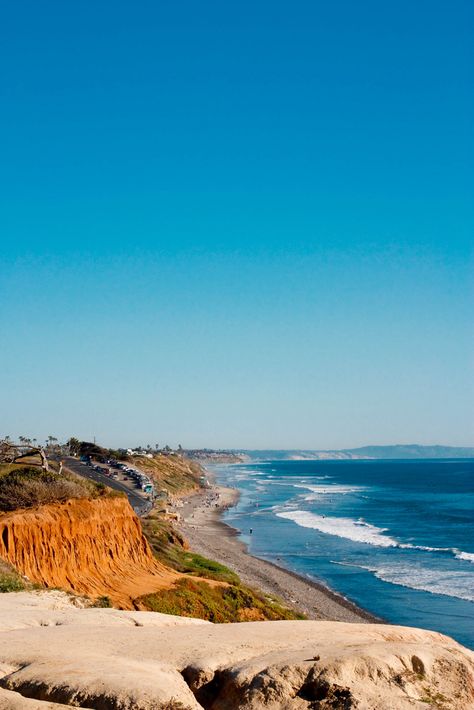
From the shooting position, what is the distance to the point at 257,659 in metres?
9.59

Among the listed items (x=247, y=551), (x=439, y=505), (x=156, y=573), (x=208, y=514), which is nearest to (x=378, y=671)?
(x=156, y=573)

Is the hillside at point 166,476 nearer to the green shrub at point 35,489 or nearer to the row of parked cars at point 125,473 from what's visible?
the row of parked cars at point 125,473

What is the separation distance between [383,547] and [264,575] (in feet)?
66.3

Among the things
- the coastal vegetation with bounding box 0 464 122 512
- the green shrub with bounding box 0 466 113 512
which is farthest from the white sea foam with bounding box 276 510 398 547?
the green shrub with bounding box 0 466 113 512

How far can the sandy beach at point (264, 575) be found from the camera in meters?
42.9

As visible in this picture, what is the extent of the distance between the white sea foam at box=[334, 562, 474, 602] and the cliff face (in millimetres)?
22129

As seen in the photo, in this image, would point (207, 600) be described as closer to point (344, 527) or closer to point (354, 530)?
point (354, 530)

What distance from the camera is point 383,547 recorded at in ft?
224

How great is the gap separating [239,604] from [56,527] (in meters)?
10.6

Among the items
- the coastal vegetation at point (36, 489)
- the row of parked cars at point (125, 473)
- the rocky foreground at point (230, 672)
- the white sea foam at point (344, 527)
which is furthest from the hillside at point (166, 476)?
the rocky foreground at point (230, 672)

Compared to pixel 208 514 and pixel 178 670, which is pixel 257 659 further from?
pixel 208 514

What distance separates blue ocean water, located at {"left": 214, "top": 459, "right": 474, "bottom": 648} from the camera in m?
44.6

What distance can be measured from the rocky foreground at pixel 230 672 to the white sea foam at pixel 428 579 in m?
40.2

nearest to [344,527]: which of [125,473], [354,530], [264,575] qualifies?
[354,530]
